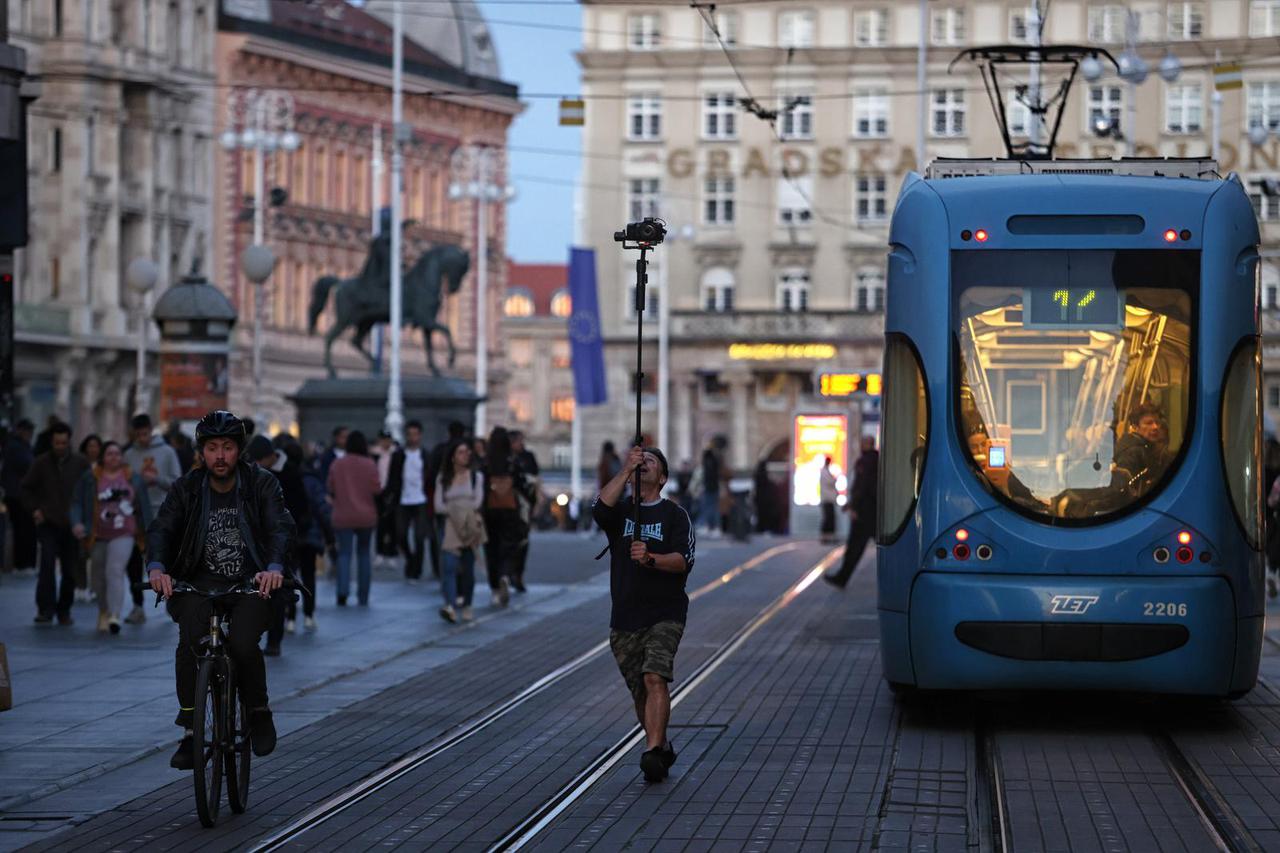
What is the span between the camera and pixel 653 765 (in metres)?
13.6

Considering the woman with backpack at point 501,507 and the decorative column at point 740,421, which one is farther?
the decorative column at point 740,421

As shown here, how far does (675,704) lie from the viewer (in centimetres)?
1805

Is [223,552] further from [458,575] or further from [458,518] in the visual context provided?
[458,575]

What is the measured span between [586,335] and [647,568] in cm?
4692

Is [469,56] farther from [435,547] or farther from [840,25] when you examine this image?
[435,547]

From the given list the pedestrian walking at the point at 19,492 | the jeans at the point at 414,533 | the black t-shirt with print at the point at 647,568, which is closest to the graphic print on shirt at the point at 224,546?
the black t-shirt with print at the point at 647,568

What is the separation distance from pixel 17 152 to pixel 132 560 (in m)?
9.18

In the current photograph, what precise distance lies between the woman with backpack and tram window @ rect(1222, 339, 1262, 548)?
36.8 ft

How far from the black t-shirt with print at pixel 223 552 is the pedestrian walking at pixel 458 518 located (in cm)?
1249

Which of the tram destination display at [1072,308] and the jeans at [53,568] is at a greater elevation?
the tram destination display at [1072,308]

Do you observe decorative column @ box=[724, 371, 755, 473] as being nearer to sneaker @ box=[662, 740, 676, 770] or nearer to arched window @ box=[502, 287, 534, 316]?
arched window @ box=[502, 287, 534, 316]

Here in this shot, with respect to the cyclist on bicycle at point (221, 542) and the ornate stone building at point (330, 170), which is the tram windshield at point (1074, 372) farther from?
the ornate stone building at point (330, 170)

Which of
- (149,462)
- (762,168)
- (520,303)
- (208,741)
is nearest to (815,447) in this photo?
(149,462)

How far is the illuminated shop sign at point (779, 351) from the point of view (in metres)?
101
